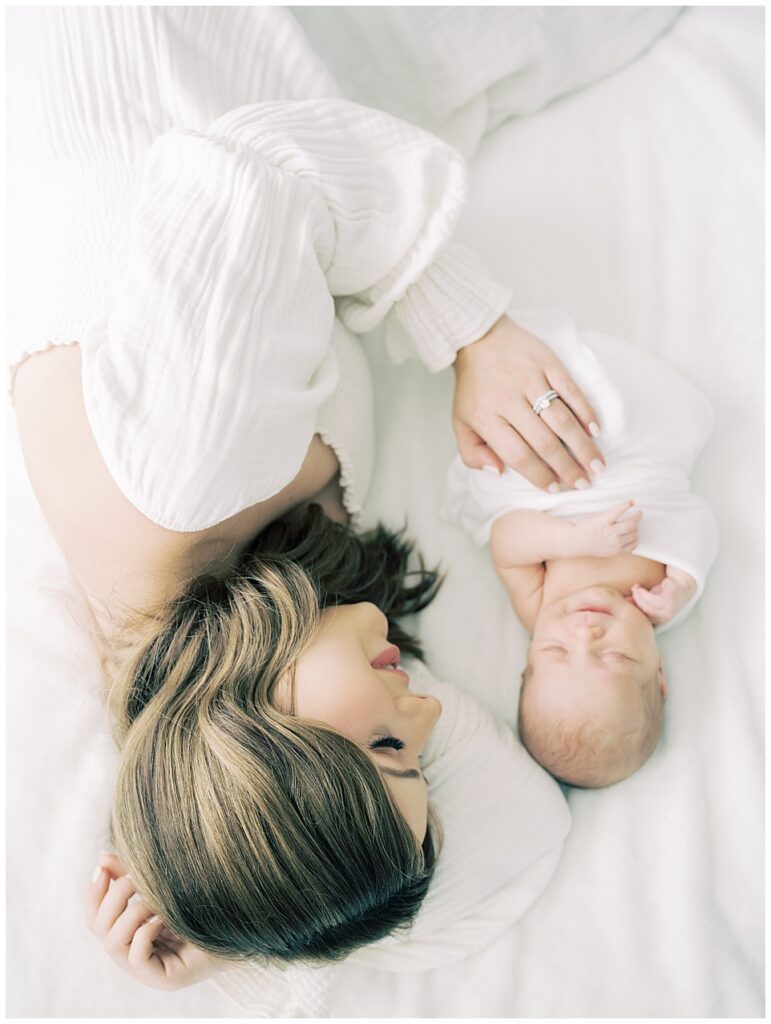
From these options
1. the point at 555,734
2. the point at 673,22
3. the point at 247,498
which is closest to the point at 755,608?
the point at 555,734

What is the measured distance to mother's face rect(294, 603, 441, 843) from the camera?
847 mm

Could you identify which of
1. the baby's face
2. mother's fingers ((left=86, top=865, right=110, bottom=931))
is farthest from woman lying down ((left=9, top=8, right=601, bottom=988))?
the baby's face

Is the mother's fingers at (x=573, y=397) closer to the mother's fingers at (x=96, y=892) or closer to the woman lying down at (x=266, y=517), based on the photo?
the woman lying down at (x=266, y=517)

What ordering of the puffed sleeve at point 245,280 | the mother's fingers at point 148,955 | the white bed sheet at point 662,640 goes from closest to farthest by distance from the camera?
the puffed sleeve at point 245,280
the mother's fingers at point 148,955
the white bed sheet at point 662,640

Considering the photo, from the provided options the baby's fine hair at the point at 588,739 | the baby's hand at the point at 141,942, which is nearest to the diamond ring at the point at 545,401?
the baby's fine hair at the point at 588,739

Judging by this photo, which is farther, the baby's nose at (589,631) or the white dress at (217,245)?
the baby's nose at (589,631)

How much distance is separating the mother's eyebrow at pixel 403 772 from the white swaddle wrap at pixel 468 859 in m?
0.13

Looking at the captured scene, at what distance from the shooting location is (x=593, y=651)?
1.05m

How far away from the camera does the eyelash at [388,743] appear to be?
0.86 meters

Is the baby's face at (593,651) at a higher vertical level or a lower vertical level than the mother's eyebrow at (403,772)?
lower

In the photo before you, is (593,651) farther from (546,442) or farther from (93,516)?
Answer: (93,516)

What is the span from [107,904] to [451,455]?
0.77m

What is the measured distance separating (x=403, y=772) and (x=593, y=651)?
0.32 meters

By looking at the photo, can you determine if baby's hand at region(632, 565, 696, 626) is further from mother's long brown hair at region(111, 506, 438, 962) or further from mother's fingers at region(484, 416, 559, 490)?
mother's long brown hair at region(111, 506, 438, 962)
